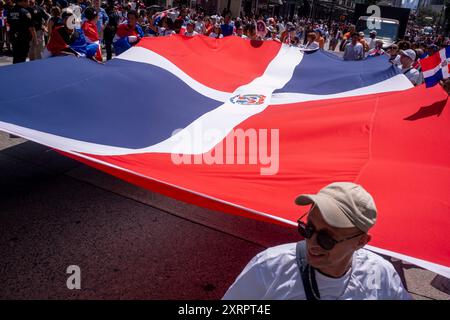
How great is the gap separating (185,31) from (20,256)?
7.60 meters

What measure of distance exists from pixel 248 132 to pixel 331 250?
2.47 m

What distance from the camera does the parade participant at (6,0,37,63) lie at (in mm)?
7492

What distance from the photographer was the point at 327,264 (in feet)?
4.79

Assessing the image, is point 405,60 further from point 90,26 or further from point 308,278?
point 308,278

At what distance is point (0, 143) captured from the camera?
17.2 ft

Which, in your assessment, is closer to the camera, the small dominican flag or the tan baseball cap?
the tan baseball cap

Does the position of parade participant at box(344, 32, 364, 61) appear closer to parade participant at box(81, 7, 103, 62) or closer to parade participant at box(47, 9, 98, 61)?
parade participant at box(81, 7, 103, 62)

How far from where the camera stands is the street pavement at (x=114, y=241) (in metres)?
2.89

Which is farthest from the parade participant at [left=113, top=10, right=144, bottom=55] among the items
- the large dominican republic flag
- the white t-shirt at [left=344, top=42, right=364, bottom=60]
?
the white t-shirt at [left=344, top=42, right=364, bottom=60]

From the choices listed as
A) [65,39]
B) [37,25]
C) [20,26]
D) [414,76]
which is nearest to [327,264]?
[65,39]

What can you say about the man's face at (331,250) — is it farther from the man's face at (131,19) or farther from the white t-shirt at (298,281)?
the man's face at (131,19)

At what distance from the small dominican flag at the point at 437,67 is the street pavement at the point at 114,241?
6.51 feet

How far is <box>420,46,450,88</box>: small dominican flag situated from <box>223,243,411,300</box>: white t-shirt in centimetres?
320
